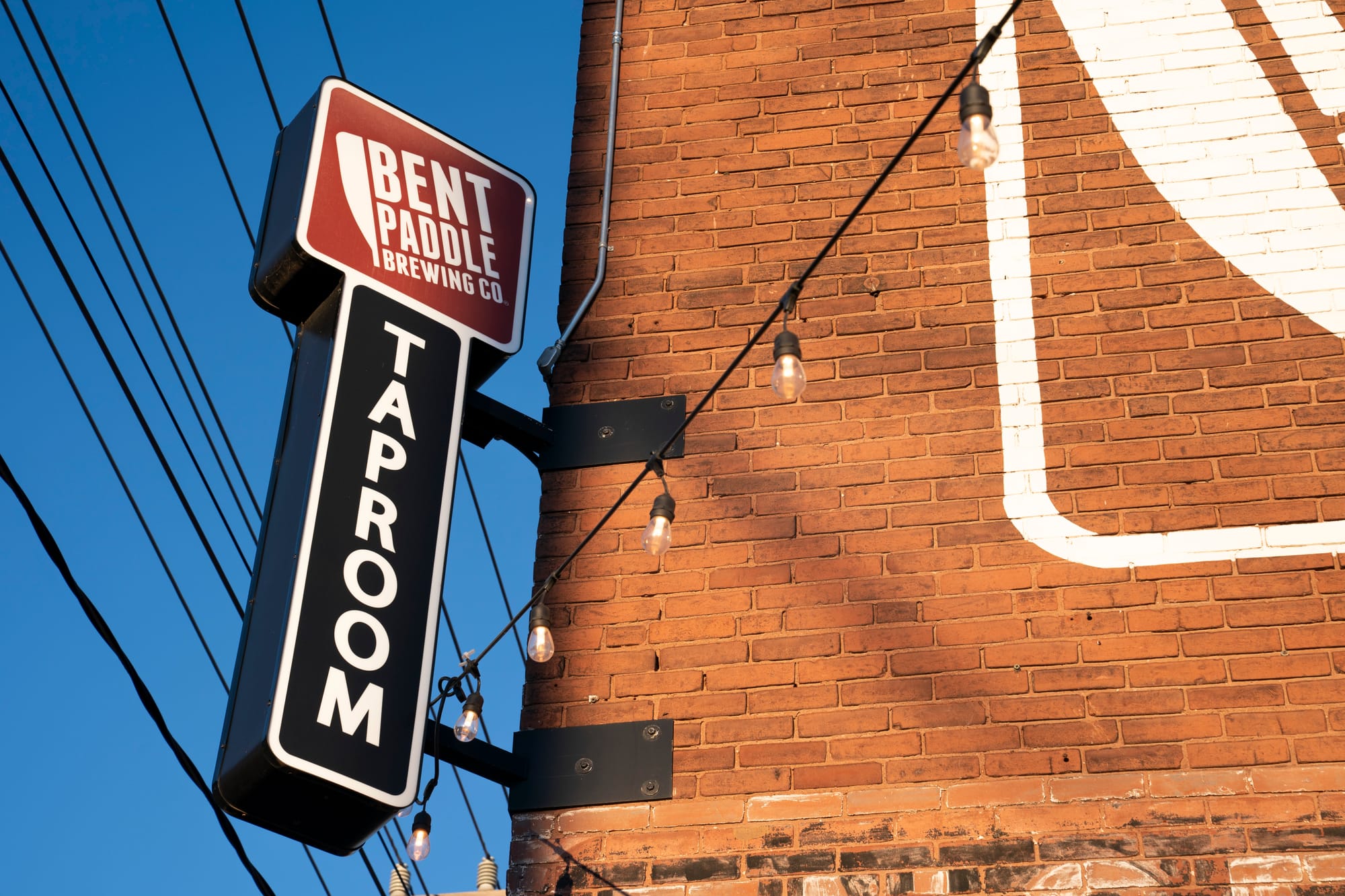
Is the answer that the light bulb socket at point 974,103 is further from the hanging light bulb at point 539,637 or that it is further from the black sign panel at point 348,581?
the black sign panel at point 348,581

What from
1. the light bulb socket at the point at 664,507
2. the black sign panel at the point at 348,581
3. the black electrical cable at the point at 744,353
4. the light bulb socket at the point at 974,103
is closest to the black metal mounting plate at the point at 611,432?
the black electrical cable at the point at 744,353

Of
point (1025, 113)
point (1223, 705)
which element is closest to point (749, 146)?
point (1025, 113)

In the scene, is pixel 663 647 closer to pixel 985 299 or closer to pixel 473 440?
pixel 473 440

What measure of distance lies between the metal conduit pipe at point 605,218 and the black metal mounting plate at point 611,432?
0.25m

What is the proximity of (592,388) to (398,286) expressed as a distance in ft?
2.97

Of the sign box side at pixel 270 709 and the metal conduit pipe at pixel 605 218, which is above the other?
the metal conduit pipe at pixel 605 218

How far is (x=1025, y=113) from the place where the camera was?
6.51 m

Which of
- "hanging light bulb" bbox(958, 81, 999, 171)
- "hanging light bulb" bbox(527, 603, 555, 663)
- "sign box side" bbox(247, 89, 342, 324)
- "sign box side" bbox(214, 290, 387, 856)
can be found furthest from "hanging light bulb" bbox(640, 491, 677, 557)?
"sign box side" bbox(247, 89, 342, 324)

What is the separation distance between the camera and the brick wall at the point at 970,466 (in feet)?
16.4

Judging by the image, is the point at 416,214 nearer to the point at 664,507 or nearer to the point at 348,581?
the point at 348,581

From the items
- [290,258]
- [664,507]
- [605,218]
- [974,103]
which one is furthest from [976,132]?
[605,218]

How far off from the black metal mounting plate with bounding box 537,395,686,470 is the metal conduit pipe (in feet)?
0.80

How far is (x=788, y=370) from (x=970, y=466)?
167 cm

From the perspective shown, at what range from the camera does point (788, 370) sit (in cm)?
425
